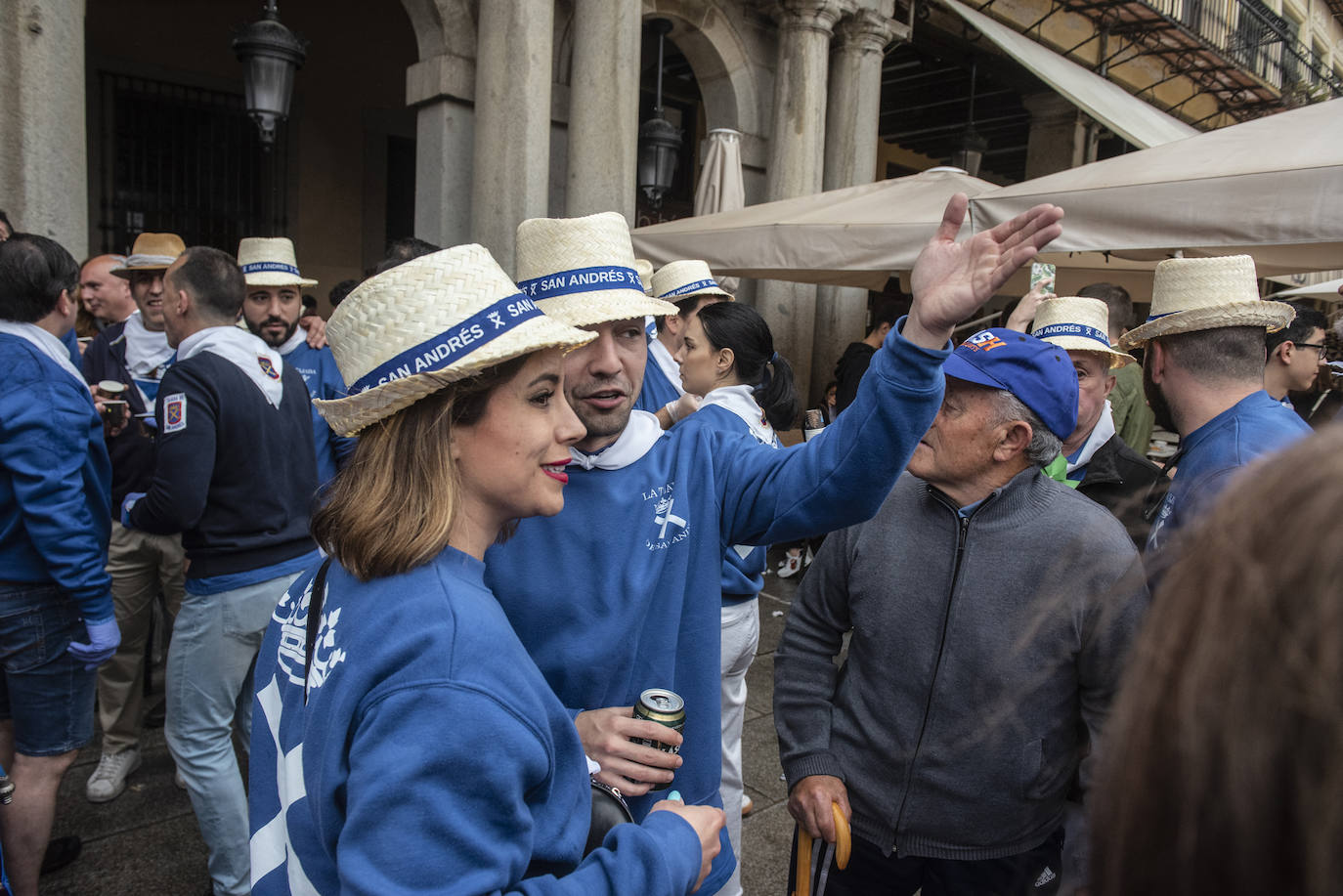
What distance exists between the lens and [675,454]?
79.7 inches

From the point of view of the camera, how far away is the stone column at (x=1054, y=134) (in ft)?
42.5

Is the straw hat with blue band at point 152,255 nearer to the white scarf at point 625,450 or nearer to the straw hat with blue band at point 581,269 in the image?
the straw hat with blue band at point 581,269

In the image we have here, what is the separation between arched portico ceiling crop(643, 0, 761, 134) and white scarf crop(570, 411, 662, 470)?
768 centimetres

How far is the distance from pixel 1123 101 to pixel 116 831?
1165 centimetres

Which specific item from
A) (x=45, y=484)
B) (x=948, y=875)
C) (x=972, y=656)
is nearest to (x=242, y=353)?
(x=45, y=484)

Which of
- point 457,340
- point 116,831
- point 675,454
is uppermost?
point 457,340

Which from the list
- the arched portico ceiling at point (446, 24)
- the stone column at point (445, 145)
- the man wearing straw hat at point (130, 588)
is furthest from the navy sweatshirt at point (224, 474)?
the arched portico ceiling at point (446, 24)

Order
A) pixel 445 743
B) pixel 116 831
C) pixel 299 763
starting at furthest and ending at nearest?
1. pixel 116 831
2. pixel 299 763
3. pixel 445 743

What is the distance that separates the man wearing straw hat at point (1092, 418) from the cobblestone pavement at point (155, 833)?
1977 millimetres

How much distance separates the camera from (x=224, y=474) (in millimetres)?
3078

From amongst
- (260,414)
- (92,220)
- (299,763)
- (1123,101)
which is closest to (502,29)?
(260,414)

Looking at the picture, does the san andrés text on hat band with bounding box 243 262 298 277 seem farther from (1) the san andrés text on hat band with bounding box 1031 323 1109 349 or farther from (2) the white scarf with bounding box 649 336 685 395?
(1) the san andrés text on hat band with bounding box 1031 323 1109 349

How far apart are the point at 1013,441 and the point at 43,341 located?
118 inches

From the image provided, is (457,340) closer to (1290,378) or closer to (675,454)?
(675,454)
